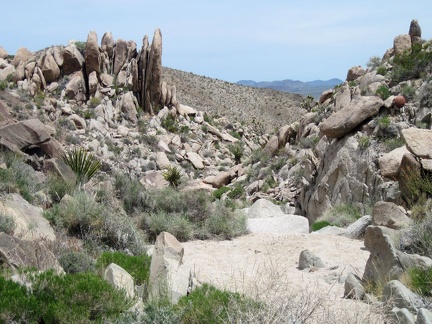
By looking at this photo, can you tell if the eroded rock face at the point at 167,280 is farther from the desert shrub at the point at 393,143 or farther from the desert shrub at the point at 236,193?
the desert shrub at the point at 236,193

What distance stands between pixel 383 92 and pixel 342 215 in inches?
243

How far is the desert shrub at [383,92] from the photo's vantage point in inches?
757

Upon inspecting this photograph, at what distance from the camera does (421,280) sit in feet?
22.3

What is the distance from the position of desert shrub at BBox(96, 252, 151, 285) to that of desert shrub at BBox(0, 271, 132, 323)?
1431 mm

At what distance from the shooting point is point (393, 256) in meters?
7.49

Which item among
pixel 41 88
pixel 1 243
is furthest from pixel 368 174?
pixel 41 88

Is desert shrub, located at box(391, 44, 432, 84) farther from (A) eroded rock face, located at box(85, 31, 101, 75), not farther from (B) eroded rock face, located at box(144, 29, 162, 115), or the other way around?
(A) eroded rock face, located at box(85, 31, 101, 75)

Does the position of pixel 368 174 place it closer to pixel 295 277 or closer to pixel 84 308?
pixel 295 277

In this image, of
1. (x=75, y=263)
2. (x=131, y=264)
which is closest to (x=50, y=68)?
(x=75, y=263)

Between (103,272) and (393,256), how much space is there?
417 centimetres

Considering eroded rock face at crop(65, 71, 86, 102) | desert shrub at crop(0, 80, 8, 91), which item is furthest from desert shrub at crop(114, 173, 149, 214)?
eroded rock face at crop(65, 71, 86, 102)

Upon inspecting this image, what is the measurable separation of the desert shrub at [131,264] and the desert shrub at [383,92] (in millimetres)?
14053

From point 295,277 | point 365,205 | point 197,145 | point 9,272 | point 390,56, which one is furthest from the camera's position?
point 197,145

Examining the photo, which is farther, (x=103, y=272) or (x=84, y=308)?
(x=103, y=272)
